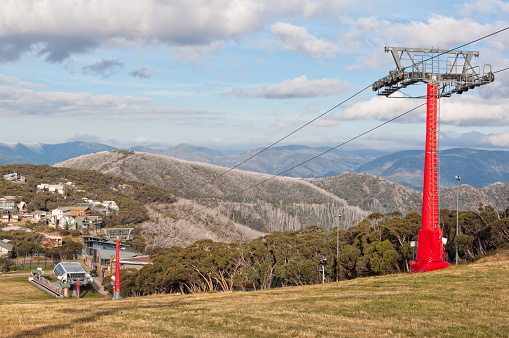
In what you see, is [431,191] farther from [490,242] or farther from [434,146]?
[490,242]

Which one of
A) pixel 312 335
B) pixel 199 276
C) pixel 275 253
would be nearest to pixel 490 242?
pixel 275 253

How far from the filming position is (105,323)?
64.2 ft

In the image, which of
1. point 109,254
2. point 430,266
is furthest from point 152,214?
point 430,266

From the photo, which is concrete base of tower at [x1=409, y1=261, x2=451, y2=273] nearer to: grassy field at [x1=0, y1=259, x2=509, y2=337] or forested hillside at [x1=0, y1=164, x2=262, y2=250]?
grassy field at [x1=0, y1=259, x2=509, y2=337]

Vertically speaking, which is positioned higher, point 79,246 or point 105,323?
point 105,323

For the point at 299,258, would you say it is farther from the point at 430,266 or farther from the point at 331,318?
the point at 331,318

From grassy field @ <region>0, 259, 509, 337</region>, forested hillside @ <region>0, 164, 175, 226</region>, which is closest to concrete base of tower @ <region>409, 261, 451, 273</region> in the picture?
grassy field @ <region>0, 259, 509, 337</region>

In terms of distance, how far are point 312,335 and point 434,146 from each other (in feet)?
89.4

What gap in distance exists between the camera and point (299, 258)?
65.1 metres

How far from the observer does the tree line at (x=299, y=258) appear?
60.9 metres

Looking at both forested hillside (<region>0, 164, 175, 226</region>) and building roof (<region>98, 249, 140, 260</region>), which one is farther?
forested hillside (<region>0, 164, 175, 226</region>)

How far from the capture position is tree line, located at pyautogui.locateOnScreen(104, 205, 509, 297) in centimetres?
6088

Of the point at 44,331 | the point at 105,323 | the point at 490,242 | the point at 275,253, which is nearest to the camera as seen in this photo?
the point at 44,331

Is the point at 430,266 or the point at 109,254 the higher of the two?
the point at 430,266
